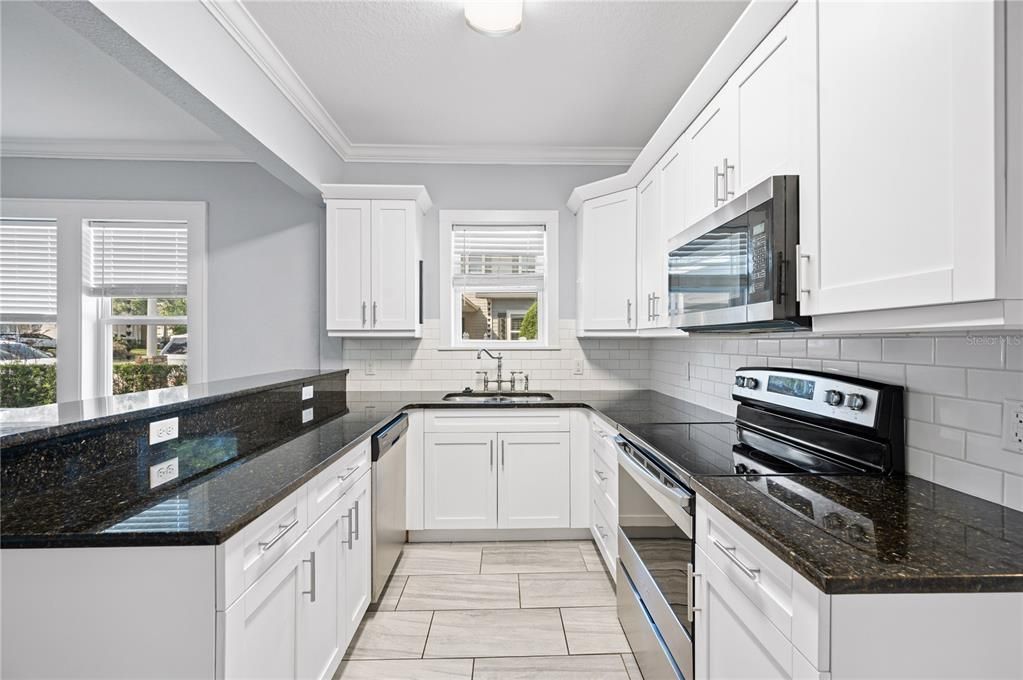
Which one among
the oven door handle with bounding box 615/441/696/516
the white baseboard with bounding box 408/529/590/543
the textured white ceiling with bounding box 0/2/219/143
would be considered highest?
the textured white ceiling with bounding box 0/2/219/143

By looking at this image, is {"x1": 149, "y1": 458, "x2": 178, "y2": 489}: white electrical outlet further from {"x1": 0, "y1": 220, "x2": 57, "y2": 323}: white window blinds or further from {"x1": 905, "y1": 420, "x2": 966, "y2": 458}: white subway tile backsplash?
{"x1": 0, "y1": 220, "x2": 57, "y2": 323}: white window blinds

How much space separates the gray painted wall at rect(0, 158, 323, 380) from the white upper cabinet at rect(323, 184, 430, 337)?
0.43 meters

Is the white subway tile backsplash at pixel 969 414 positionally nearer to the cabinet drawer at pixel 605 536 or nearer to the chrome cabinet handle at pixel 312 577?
the cabinet drawer at pixel 605 536

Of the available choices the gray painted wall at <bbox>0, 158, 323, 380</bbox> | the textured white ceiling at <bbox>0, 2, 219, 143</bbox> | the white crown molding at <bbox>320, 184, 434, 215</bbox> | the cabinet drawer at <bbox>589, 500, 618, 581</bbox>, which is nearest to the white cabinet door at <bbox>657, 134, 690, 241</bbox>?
the cabinet drawer at <bbox>589, 500, 618, 581</bbox>

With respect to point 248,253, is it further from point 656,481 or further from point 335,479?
point 656,481

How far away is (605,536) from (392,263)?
6.91 ft

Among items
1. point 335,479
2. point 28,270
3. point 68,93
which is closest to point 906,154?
point 335,479

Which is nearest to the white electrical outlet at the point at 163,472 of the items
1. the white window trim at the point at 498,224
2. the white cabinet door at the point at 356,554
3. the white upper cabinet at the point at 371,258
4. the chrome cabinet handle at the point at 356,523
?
the white cabinet door at the point at 356,554

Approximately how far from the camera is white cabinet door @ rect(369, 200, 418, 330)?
135 inches

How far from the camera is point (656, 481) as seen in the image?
177 centimetres

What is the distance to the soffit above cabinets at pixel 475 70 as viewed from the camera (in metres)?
2.24

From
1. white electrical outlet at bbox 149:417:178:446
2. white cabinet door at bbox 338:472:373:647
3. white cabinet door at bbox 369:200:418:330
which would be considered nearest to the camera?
white electrical outlet at bbox 149:417:178:446

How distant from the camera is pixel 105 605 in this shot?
1101 mm

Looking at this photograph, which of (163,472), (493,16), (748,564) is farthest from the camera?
(493,16)
